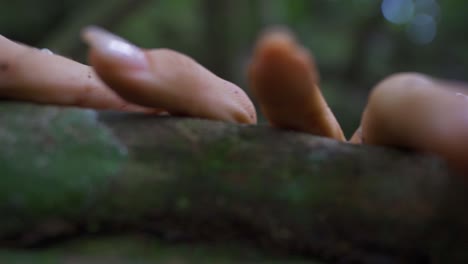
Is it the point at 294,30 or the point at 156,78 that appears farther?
the point at 294,30

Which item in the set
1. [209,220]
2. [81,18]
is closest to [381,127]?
[209,220]

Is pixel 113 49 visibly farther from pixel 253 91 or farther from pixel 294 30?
pixel 294 30

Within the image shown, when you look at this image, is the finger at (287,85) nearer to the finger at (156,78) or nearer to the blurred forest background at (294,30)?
the finger at (156,78)

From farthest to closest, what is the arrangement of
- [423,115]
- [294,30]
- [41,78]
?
[294,30] < [41,78] < [423,115]

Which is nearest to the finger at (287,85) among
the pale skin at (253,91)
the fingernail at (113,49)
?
the pale skin at (253,91)

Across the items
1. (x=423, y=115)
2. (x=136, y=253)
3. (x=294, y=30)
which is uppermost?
(x=294, y=30)

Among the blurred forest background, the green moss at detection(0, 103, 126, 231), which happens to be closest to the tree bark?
the green moss at detection(0, 103, 126, 231)

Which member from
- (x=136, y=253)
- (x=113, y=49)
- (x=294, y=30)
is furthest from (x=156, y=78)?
A: (x=294, y=30)

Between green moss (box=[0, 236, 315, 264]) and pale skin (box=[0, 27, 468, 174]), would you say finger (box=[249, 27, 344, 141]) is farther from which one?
green moss (box=[0, 236, 315, 264])
